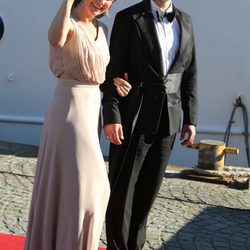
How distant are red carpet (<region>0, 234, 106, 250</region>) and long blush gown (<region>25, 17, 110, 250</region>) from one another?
3.89 ft

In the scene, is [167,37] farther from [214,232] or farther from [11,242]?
[214,232]

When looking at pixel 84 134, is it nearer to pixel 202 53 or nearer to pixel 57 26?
pixel 57 26

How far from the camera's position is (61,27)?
288cm

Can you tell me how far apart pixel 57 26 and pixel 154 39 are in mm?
695

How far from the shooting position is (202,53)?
8.02 meters

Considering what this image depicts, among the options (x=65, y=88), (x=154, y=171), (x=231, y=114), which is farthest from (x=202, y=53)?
(x=65, y=88)

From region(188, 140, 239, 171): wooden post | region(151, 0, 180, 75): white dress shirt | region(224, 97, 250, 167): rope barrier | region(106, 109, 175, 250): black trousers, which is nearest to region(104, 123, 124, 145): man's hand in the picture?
region(106, 109, 175, 250): black trousers

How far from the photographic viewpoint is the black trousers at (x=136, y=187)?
3.48 m

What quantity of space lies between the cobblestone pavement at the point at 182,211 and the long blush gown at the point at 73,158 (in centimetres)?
143

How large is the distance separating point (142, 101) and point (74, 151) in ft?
2.02

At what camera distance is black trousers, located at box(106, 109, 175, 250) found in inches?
137

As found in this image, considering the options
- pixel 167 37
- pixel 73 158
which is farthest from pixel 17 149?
pixel 73 158

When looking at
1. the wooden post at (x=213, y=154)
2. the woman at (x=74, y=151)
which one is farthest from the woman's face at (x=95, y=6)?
the wooden post at (x=213, y=154)

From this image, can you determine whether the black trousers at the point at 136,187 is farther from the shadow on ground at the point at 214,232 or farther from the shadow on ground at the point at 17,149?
the shadow on ground at the point at 17,149
